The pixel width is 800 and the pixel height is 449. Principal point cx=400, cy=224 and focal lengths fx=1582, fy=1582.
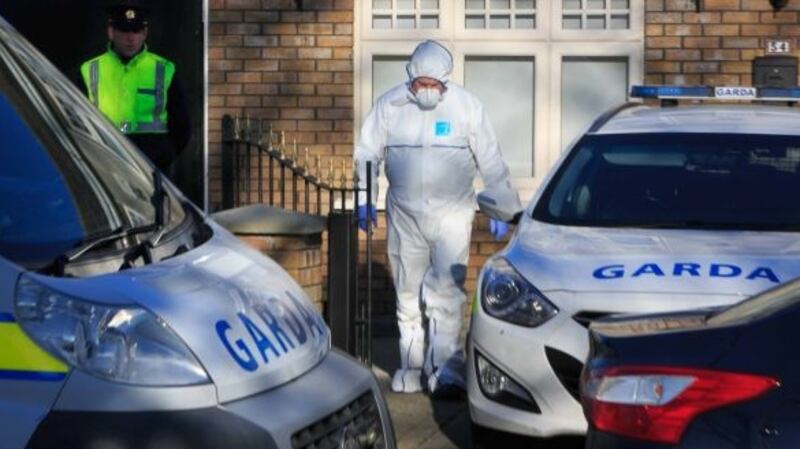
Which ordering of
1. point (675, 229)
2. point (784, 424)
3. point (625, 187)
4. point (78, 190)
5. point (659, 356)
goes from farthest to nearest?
1. point (625, 187)
2. point (675, 229)
3. point (78, 190)
4. point (659, 356)
5. point (784, 424)

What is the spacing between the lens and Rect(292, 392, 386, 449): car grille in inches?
162

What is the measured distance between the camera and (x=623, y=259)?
250 inches

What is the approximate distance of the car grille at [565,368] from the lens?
243 inches

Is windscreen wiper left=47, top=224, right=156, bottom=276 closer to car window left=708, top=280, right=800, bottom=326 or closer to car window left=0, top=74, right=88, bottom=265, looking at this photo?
car window left=0, top=74, right=88, bottom=265

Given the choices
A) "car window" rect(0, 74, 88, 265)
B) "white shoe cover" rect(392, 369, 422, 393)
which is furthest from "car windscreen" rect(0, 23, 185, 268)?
"white shoe cover" rect(392, 369, 422, 393)

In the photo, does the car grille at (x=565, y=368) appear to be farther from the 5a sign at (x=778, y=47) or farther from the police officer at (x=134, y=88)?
the 5a sign at (x=778, y=47)

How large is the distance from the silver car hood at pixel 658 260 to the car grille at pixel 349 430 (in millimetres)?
1805

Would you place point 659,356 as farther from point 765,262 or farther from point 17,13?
point 17,13

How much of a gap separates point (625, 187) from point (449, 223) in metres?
1.33

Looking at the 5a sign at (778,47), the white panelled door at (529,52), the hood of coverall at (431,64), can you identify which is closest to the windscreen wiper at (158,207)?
the hood of coverall at (431,64)

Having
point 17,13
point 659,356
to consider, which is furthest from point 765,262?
point 17,13

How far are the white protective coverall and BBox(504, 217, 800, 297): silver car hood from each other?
1.51 m

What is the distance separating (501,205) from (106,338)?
4.03 m

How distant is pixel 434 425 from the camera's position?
310 inches
